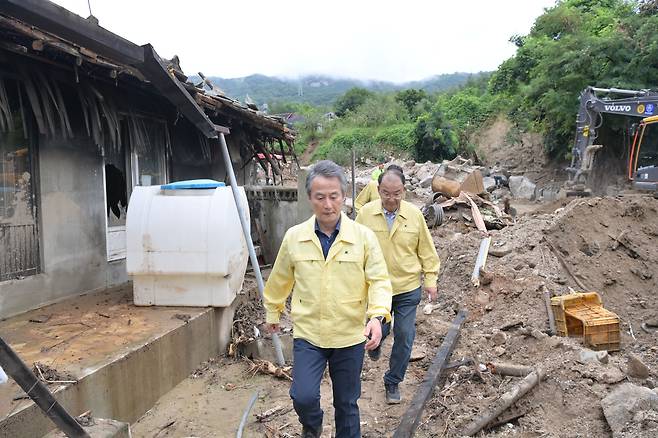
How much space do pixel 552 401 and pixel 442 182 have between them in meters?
11.4

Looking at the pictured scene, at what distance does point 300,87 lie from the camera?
131 metres

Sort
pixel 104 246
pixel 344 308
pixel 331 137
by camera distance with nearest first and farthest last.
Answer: pixel 344 308
pixel 104 246
pixel 331 137

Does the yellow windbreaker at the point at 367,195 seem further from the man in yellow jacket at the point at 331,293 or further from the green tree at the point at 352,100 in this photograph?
the green tree at the point at 352,100

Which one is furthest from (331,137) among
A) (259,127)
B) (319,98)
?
(319,98)

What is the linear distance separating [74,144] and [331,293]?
168 inches

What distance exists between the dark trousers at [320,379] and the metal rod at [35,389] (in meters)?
1.10

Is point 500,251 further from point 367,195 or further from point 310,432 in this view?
point 310,432

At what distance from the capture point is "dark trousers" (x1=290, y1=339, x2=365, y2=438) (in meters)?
2.78

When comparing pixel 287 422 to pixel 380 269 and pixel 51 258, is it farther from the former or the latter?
pixel 51 258

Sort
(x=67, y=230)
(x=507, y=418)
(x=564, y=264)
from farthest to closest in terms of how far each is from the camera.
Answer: (x=564, y=264) → (x=67, y=230) → (x=507, y=418)

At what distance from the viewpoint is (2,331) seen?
4262 millimetres

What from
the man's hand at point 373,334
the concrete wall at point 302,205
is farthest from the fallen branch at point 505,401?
the concrete wall at point 302,205

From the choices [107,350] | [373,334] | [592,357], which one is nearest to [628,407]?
[592,357]

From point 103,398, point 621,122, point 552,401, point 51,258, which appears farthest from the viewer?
point 621,122
